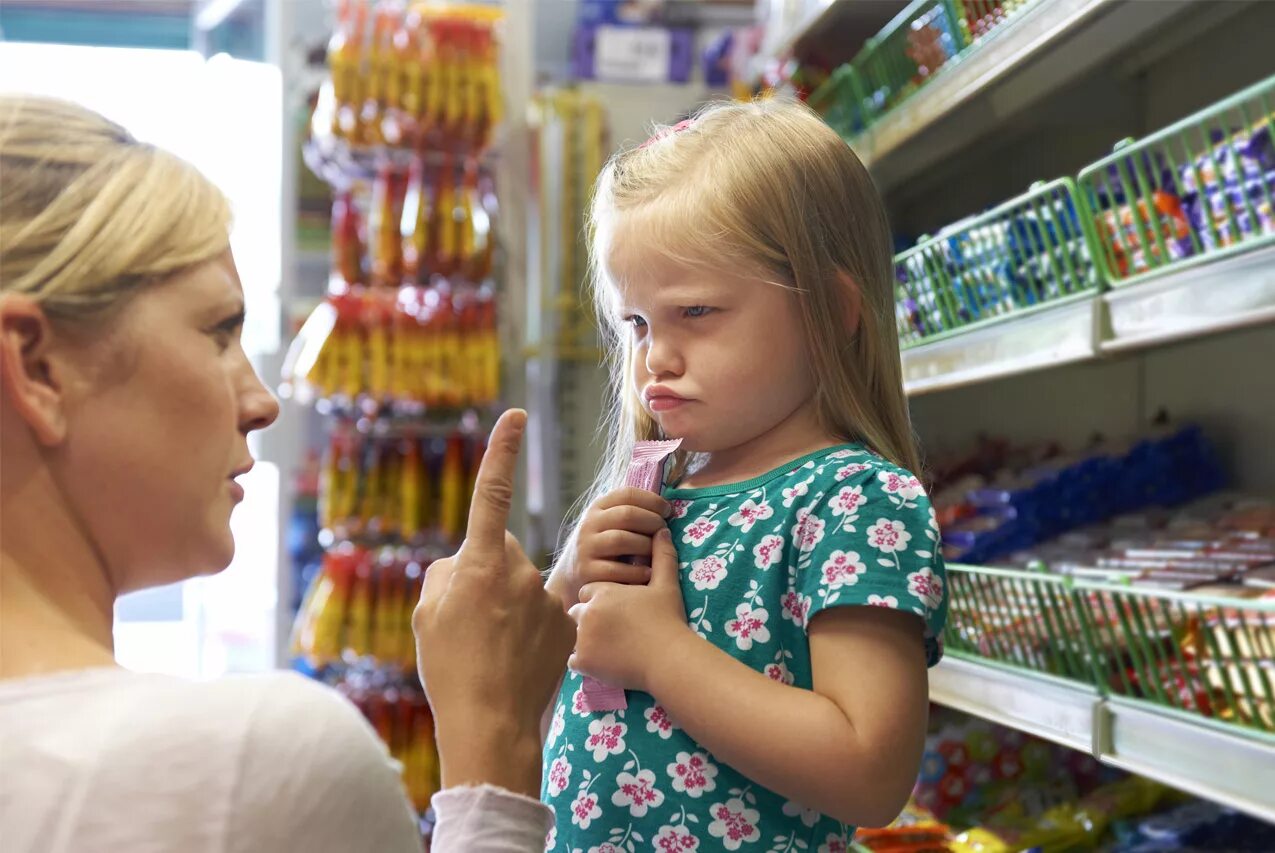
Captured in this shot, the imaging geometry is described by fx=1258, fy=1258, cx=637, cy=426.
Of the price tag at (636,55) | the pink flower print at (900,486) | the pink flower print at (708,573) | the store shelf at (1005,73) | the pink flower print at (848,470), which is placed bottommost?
the pink flower print at (708,573)

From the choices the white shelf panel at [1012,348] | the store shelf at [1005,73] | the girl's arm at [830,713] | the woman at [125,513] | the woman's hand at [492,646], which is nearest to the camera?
the woman at [125,513]

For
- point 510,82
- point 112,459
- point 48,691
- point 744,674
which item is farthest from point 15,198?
point 510,82

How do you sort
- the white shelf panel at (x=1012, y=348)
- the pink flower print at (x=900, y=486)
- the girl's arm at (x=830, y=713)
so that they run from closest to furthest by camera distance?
the girl's arm at (x=830, y=713) < the pink flower print at (x=900, y=486) < the white shelf panel at (x=1012, y=348)

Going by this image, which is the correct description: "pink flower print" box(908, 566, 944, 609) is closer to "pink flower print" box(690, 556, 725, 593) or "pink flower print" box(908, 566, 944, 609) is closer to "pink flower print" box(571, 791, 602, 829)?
"pink flower print" box(690, 556, 725, 593)

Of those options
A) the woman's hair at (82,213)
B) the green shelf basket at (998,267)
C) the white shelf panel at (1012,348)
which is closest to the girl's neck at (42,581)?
A: the woman's hair at (82,213)

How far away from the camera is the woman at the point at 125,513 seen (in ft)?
2.14

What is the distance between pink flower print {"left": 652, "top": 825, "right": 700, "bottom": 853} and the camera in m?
1.09

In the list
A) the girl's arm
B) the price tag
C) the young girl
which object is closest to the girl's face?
the young girl

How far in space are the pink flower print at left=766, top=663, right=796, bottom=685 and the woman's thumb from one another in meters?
0.12

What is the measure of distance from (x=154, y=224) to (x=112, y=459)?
0.14m

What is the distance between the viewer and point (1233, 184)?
4.40ft

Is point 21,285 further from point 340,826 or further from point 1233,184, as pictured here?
point 1233,184

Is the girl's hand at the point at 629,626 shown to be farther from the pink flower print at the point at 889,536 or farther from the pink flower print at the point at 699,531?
the pink flower print at the point at 889,536

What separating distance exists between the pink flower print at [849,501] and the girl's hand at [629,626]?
0.17 metres
